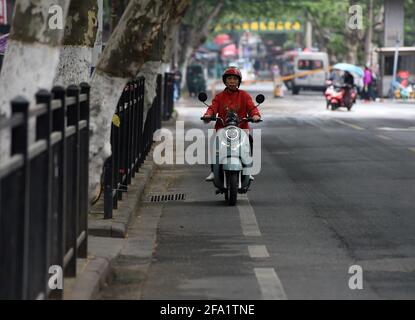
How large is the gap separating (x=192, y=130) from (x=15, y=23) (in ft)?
74.6

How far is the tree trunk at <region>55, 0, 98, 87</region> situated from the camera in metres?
14.4

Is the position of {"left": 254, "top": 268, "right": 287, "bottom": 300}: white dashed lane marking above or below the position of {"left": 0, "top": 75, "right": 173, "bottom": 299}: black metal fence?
below

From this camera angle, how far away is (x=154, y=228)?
43.2ft

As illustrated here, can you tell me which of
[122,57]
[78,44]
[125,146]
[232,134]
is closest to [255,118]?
[232,134]

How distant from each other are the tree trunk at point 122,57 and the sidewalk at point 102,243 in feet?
1.76

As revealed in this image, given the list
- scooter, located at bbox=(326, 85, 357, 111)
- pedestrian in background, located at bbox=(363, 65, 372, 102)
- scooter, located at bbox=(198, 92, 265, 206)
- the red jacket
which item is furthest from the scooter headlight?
pedestrian in background, located at bbox=(363, 65, 372, 102)

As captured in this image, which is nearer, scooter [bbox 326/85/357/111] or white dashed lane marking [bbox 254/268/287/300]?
white dashed lane marking [bbox 254/268/287/300]

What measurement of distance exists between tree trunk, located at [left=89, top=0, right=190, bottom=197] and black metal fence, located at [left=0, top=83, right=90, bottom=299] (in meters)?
3.03

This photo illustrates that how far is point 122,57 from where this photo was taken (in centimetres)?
1337

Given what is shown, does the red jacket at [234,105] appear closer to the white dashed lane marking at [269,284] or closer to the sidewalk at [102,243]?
the sidewalk at [102,243]

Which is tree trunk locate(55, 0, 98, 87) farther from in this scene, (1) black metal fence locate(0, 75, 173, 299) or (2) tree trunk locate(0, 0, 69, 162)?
(1) black metal fence locate(0, 75, 173, 299)

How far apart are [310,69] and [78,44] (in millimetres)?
61330
